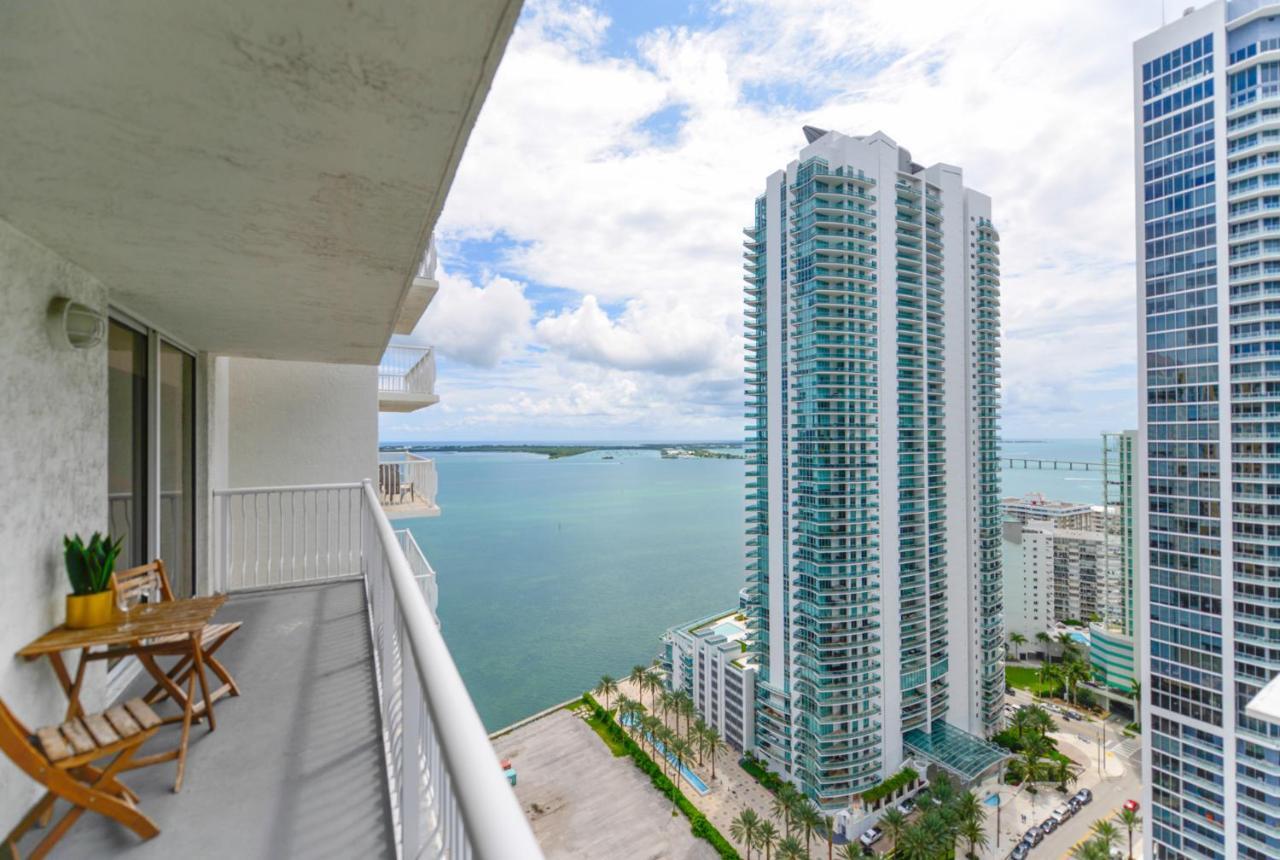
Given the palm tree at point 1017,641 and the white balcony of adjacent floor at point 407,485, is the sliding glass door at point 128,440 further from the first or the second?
the palm tree at point 1017,641

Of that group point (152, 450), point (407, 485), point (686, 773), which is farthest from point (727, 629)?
point (152, 450)

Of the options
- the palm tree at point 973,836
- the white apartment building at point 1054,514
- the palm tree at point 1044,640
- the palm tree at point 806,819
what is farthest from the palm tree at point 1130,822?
the white apartment building at point 1054,514

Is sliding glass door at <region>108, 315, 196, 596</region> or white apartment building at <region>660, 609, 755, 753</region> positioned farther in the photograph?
white apartment building at <region>660, 609, 755, 753</region>

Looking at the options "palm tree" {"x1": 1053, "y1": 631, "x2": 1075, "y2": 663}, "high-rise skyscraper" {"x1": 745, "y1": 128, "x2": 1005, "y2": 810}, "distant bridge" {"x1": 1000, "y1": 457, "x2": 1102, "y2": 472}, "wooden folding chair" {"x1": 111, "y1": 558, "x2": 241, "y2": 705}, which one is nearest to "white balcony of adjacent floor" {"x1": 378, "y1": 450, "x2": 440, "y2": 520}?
"wooden folding chair" {"x1": 111, "y1": 558, "x2": 241, "y2": 705}

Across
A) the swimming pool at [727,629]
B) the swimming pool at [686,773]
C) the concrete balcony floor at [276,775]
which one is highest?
the concrete balcony floor at [276,775]

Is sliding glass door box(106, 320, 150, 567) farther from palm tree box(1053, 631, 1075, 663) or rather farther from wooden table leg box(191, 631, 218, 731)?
palm tree box(1053, 631, 1075, 663)

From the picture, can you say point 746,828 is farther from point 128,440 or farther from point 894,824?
point 128,440

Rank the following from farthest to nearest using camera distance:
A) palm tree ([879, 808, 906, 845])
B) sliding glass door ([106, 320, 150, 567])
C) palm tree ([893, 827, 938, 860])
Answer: palm tree ([879, 808, 906, 845]) → palm tree ([893, 827, 938, 860]) → sliding glass door ([106, 320, 150, 567])
